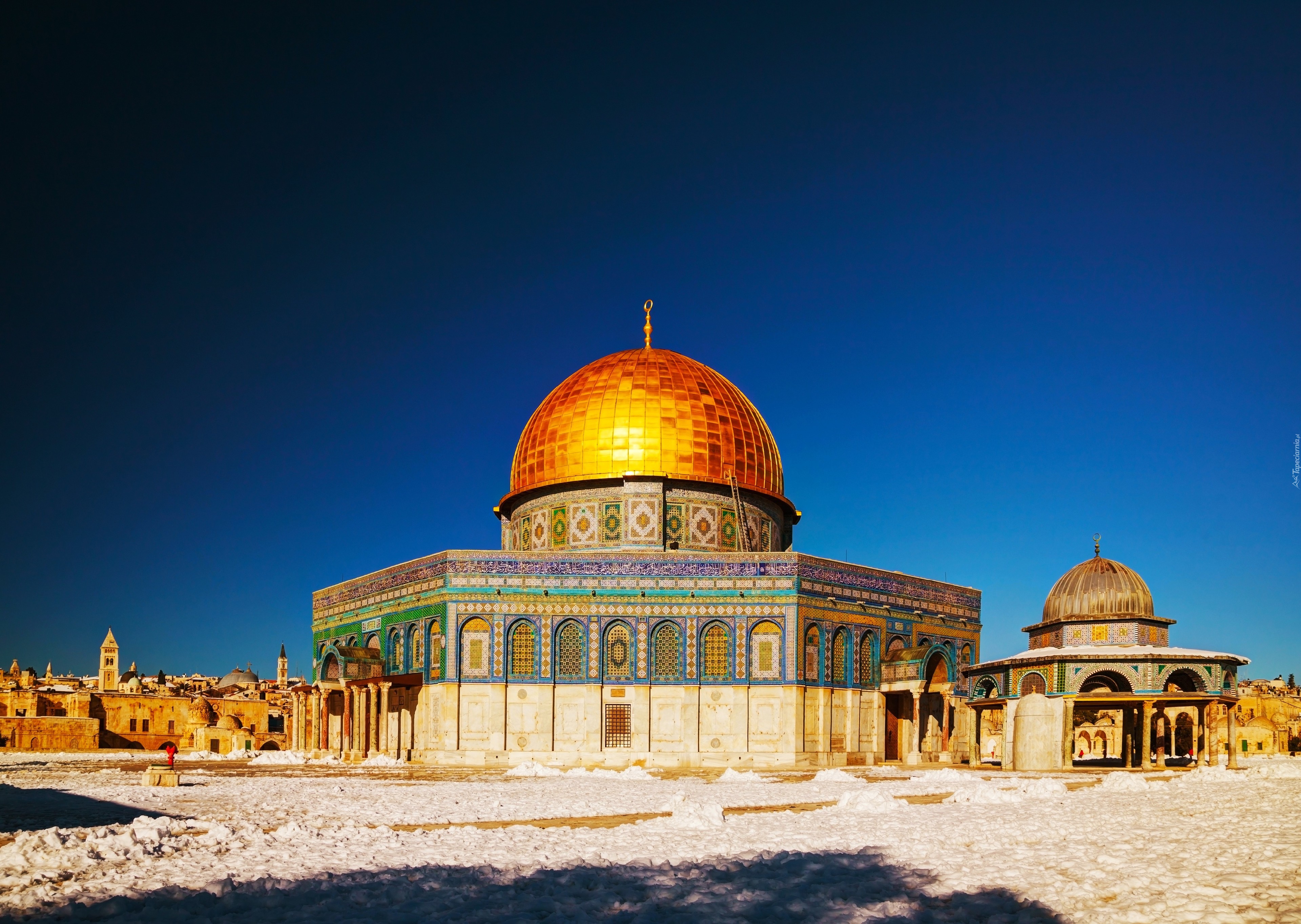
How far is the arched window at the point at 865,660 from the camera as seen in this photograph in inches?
1467

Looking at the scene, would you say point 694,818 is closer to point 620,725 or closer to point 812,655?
point 620,725

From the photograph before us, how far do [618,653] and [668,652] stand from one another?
1440 mm

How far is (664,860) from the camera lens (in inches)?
474

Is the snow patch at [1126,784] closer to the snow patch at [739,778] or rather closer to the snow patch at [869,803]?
the snow patch at [869,803]

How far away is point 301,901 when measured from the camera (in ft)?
32.6

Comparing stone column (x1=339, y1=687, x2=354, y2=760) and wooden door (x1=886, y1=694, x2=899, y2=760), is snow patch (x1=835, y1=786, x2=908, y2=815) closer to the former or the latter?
wooden door (x1=886, y1=694, x2=899, y2=760)

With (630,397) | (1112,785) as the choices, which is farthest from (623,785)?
(630,397)

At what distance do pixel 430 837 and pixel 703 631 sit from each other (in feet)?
73.7

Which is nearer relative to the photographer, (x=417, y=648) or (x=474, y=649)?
(x=474, y=649)

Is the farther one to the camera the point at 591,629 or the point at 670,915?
the point at 591,629

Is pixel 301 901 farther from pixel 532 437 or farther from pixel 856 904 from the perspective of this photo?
pixel 532 437

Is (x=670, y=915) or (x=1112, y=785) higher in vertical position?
(x=670, y=915)

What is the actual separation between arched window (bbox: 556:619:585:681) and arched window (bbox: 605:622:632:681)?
0.74 m

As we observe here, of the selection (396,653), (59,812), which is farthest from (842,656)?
(59,812)
